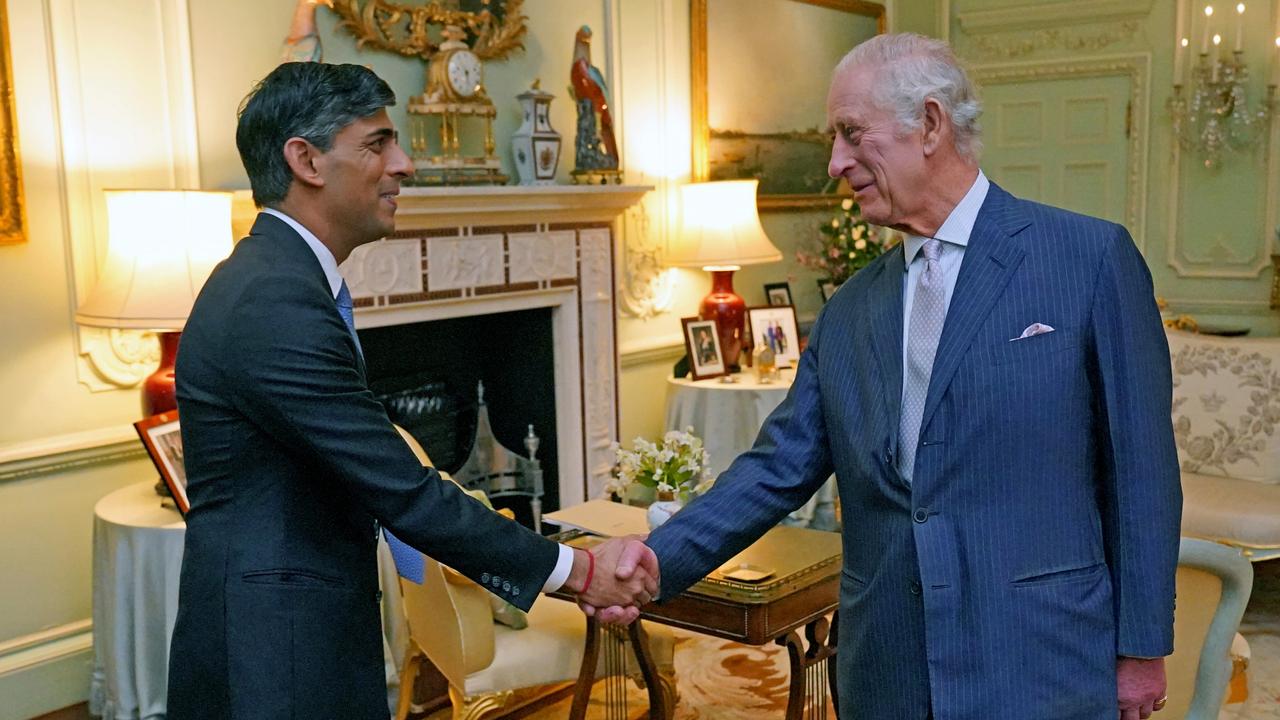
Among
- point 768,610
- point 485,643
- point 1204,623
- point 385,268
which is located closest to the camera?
point 1204,623

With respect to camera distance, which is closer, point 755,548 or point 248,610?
point 248,610

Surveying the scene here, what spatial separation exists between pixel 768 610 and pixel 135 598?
69.1 inches

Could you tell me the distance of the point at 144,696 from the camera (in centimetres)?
330

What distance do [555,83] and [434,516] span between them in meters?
3.62

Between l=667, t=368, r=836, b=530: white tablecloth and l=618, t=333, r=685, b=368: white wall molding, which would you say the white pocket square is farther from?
l=618, t=333, r=685, b=368: white wall molding

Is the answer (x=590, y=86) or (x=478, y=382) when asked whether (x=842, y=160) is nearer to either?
(x=590, y=86)

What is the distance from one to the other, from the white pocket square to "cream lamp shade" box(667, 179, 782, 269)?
382 cm

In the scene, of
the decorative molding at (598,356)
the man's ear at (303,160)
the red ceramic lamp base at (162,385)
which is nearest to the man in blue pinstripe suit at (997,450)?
the man's ear at (303,160)

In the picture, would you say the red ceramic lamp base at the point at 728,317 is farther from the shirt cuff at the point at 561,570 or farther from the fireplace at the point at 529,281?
the shirt cuff at the point at 561,570

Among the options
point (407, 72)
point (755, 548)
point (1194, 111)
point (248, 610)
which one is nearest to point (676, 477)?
point (755, 548)

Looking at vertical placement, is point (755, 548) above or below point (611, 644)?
above

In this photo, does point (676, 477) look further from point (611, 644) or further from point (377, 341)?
point (377, 341)

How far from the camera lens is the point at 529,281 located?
16.2 feet

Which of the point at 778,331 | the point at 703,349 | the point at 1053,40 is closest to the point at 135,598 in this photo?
the point at 703,349
